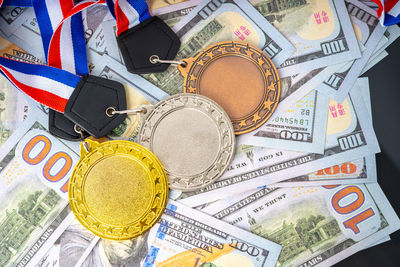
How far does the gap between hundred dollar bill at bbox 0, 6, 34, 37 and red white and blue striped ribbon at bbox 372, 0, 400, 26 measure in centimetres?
119

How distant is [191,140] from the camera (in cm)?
121

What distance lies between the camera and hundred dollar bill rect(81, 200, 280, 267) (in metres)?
1.24

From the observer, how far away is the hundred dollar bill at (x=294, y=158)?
4.13ft

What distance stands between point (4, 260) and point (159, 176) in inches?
23.7

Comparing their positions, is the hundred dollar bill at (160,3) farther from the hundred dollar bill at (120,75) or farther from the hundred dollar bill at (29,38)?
the hundred dollar bill at (29,38)

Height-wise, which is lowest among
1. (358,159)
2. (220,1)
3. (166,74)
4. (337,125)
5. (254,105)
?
(358,159)

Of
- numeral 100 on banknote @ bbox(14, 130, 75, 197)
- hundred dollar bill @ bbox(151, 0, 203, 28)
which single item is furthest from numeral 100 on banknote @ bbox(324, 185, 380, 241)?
numeral 100 on banknote @ bbox(14, 130, 75, 197)

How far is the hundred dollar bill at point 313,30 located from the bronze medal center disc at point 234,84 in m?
0.12

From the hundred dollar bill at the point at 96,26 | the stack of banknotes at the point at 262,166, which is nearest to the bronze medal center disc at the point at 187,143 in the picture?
the stack of banknotes at the point at 262,166

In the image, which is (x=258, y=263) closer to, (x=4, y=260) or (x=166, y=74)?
(x=166, y=74)

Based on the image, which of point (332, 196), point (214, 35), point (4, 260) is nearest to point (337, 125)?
point (332, 196)

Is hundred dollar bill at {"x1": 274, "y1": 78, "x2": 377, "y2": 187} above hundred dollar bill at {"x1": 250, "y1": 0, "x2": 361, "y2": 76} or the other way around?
the other way around

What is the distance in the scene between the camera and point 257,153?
4.17 feet

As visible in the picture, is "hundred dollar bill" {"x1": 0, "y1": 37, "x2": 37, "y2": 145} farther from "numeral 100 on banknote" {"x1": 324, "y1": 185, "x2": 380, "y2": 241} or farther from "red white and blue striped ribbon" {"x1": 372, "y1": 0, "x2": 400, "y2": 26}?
"red white and blue striped ribbon" {"x1": 372, "y1": 0, "x2": 400, "y2": 26}
